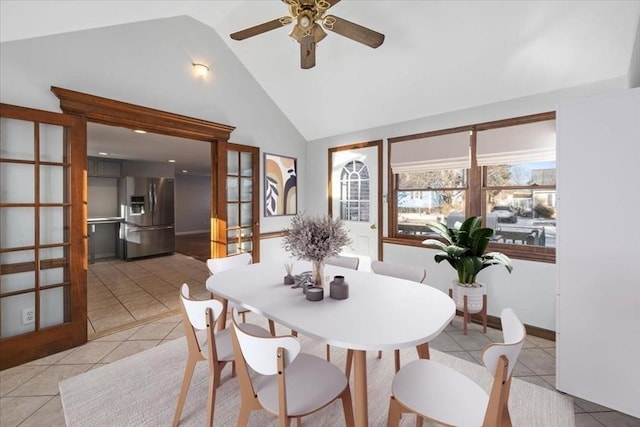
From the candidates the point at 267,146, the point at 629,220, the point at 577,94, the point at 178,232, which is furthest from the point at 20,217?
the point at 178,232

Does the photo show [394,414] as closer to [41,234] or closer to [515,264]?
[515,264]

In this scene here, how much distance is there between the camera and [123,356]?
2422 millimetres

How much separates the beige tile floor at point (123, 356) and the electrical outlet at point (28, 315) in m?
0.34

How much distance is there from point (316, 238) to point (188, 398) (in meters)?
1.41

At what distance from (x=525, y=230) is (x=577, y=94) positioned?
132 cm

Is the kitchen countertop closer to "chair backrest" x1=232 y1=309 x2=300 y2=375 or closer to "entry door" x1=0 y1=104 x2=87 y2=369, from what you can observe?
"entry door" x1=0 y1=104 x2=87 y2=369

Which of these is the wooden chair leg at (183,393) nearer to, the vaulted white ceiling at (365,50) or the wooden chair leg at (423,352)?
the wooden chair leg at (423,352)

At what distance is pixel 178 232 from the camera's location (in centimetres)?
1018

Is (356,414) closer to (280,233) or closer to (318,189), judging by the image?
(280,233)

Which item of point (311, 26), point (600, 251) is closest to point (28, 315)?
point (311, 26)

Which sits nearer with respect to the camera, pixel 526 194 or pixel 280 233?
pixel 526 194

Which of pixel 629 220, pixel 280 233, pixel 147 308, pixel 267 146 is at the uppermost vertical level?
pixel 267 146

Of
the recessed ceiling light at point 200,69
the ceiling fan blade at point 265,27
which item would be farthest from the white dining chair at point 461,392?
the recessed ceiling light at point 200,69

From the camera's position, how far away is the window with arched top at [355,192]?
415cm
